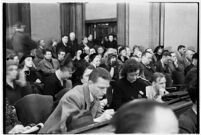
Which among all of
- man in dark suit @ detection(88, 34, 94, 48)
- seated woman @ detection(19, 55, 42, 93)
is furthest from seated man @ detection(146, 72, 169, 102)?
seated woman @ detection(19, 55, 42, 93)

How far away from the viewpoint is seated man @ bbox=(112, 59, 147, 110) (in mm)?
2850

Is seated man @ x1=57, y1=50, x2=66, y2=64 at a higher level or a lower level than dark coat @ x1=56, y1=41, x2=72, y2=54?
lower

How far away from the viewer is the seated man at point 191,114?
8.20 feet

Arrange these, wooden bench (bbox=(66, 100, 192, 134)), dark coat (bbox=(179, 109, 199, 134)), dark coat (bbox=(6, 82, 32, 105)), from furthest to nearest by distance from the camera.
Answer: dark coat (bbox=(6, 82, 32, 105)) < wooden bench (bbox=(66, 100, 192, 134)) < dark coat (bbox=(179, 109, 199, 134))

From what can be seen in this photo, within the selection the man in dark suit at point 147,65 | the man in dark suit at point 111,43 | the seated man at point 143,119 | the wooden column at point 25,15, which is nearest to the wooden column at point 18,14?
the wooden column at point 25,15

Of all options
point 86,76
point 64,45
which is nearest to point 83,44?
point 64,45

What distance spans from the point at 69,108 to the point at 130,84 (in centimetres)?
62

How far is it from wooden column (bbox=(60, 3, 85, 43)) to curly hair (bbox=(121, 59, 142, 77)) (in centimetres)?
50

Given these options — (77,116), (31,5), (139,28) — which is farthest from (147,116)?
(31,5)

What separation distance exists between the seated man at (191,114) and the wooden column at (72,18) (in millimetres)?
1107

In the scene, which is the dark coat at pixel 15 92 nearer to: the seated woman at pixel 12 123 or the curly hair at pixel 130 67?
the seated woman at pixel 12 123

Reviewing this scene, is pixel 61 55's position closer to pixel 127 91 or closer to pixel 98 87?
pixel 98 87

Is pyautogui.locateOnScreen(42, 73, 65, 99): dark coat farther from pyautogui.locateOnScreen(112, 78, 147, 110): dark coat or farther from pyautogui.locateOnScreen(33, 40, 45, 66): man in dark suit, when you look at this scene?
pyautogui.locateOnScreen(112, 78, 147, 110): dark coat

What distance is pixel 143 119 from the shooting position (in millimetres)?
1675
